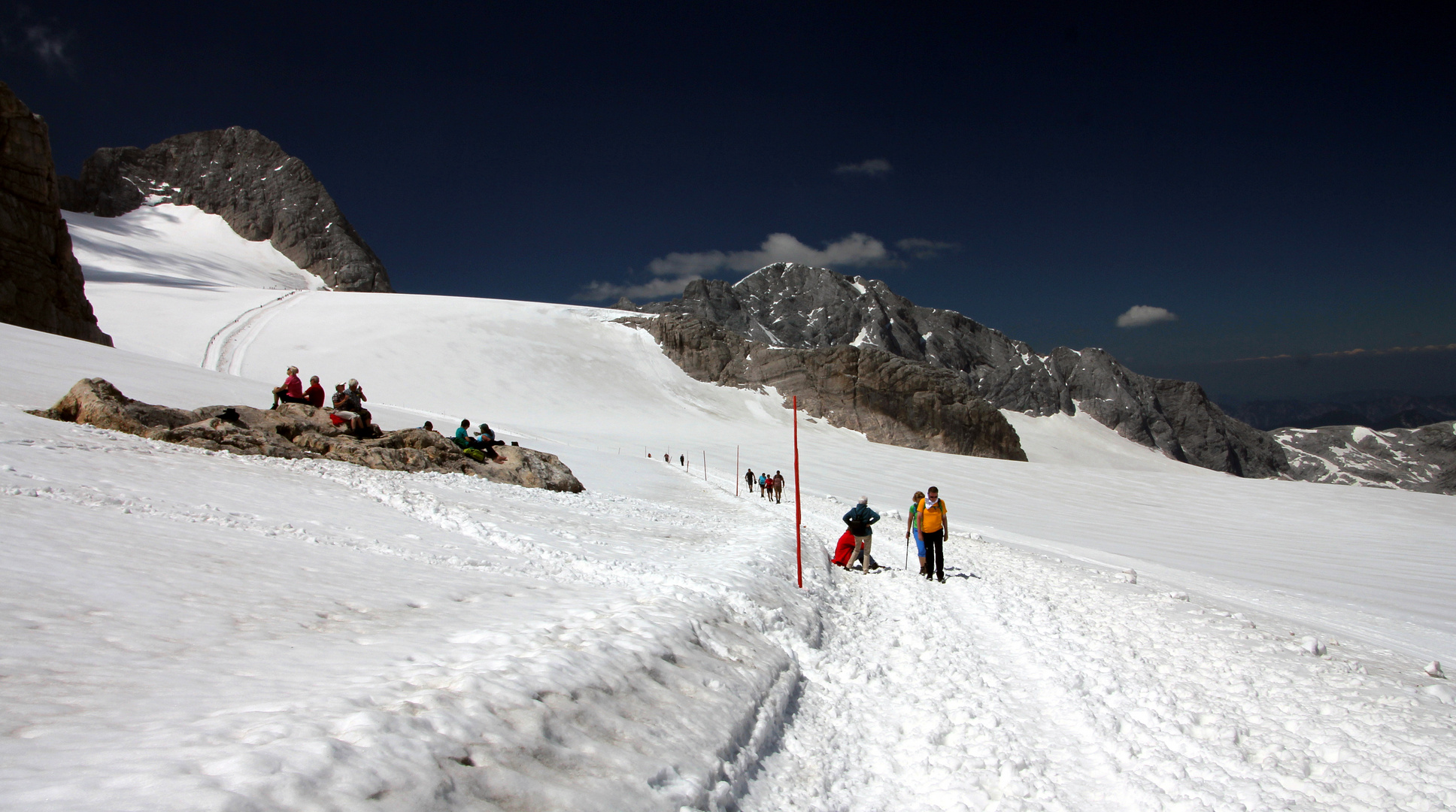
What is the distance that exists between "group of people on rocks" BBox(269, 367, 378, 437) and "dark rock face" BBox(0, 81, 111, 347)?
78.7 feet

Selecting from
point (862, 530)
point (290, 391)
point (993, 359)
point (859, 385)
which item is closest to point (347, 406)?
point (290, 391)

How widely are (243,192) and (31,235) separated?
112311 mm

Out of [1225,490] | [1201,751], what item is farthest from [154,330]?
[1225,490]

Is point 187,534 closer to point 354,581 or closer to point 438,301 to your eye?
point 354,581

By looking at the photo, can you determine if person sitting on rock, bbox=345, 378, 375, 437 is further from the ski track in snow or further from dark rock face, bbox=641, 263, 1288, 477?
dark rock face, bbox=641, 263, 1288, 477

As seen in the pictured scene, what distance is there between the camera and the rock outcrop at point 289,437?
1136cm

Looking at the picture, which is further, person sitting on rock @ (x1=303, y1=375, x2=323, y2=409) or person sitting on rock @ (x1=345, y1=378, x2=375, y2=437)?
person sitting on rock @ (x1=303, y1=375, x2=323, y2=409)

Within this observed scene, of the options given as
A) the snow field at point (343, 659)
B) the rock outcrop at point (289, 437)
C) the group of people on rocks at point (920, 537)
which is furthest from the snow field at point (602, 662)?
the rock outcrop at point (289, 437)

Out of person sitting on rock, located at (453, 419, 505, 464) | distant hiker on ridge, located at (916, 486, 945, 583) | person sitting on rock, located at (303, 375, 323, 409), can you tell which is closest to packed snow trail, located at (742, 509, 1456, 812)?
distant hiker on ridge, located at (916, 486, 945, 583)

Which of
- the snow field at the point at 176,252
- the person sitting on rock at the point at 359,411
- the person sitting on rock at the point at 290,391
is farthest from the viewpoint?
the snow field at the point at 176,252

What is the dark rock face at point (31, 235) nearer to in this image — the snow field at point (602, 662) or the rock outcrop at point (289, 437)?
the snow field at point (602, 662)

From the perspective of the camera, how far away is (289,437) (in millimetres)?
13414

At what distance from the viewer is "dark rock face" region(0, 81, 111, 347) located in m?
29.8

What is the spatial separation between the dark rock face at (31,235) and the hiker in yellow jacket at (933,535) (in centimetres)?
3784
